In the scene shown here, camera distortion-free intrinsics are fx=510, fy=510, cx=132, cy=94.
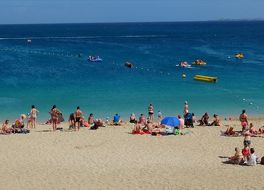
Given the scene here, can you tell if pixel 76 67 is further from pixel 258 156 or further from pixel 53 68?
pixel 258 156

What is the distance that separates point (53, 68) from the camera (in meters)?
53.8

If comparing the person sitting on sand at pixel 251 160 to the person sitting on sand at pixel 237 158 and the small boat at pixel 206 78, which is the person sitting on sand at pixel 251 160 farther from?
the small boat at pixel 206 78

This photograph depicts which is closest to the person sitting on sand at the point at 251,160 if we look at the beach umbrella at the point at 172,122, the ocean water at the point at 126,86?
the beach umbrella at the point at 172,122

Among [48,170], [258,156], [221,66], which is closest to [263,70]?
[221,66]

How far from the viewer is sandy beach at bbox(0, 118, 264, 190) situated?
48.7 feet

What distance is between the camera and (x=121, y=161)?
17.3 meters

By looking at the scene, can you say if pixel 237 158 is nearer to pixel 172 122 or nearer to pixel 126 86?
pixel 172 122

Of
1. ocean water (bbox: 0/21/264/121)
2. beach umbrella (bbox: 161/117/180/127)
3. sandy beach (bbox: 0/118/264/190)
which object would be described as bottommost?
sandy beach (bbox: 0/118/264/190)

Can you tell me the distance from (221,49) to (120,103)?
4880cm

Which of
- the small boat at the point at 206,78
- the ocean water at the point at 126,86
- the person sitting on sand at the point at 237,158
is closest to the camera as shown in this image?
the person sitting on sand at the point at 237,158

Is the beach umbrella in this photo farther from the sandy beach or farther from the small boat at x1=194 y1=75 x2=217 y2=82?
the small boat at x1=194 y1=75 x2=217 y2=82

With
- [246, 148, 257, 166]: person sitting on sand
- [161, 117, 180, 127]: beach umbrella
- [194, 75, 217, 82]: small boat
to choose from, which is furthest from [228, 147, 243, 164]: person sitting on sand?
[194, 75, 217, 82]: small boat

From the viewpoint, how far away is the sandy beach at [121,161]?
14841mm

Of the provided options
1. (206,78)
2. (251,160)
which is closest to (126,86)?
(206,78)
